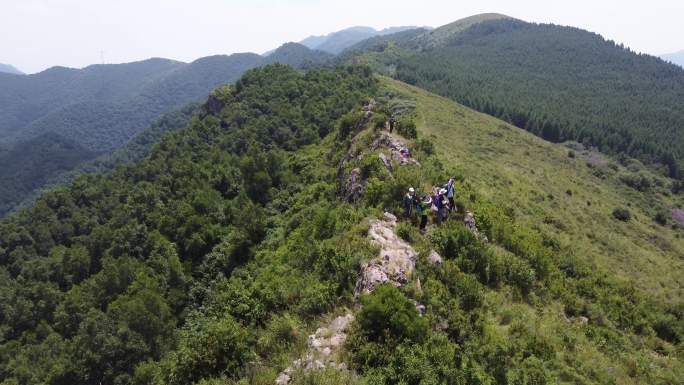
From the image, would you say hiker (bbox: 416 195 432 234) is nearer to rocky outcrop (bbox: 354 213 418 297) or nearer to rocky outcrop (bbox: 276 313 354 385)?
rocky outcrop (bbox: 354 213 418 297)

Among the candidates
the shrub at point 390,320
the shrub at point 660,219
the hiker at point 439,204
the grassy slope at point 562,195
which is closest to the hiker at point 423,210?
the hiker at point 439,204

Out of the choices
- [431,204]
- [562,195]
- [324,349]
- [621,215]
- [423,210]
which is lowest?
[621,215]

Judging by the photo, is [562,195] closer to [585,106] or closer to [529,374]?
[529,374]

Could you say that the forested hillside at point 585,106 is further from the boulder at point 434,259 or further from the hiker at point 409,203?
the boulder at point 434,259

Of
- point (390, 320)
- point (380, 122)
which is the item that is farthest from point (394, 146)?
point (390, 320)

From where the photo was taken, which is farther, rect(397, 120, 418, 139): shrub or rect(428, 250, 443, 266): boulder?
rect(397, 120, 418, 139): shrub

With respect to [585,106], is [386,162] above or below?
above

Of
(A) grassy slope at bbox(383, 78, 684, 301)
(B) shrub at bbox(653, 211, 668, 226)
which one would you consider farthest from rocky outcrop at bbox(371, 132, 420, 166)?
(B) shrub at bbox(653, 211, 668, 226)
